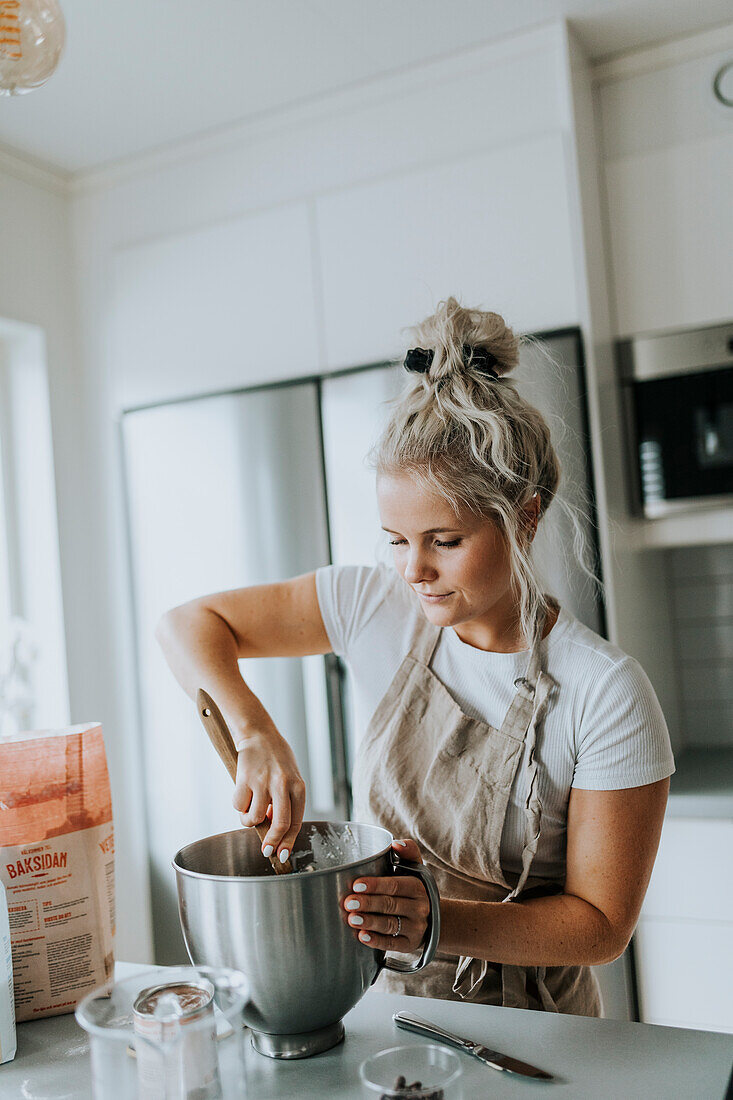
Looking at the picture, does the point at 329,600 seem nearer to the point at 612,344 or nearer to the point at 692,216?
the point at 612,344

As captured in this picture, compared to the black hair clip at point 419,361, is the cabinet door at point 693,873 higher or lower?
lower

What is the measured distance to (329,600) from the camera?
144 cm

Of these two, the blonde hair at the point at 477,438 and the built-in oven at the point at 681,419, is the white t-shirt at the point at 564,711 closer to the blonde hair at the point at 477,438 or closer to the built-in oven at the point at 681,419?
the blonde hair at the point at 477,438

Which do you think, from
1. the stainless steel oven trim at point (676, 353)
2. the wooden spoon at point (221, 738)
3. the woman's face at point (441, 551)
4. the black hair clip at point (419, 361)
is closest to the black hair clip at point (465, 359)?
the black hair clip at point (419, 361)

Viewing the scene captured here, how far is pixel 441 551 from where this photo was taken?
3.87 ft

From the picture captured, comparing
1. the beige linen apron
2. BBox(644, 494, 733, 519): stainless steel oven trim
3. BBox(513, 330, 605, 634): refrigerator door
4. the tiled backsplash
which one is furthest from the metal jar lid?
the tiled backsplash

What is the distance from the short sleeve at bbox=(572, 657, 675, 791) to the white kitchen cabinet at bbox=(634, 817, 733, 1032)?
3.22ft

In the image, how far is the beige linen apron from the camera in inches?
46.1

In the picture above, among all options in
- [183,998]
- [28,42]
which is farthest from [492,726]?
[28,42]

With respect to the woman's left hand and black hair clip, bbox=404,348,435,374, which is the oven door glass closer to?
black hair clip, bbox=404,348,435,374

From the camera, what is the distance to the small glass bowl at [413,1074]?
0.69 metres

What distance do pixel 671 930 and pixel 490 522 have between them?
1274 millimetres

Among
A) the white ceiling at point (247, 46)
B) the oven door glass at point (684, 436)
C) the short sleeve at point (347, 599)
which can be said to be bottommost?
the short sleeve at point (347, 599)

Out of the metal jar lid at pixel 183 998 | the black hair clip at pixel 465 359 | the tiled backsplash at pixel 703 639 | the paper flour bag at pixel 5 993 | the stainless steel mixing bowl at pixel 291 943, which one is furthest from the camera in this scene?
the tiled backsplash at pixel 703 639
